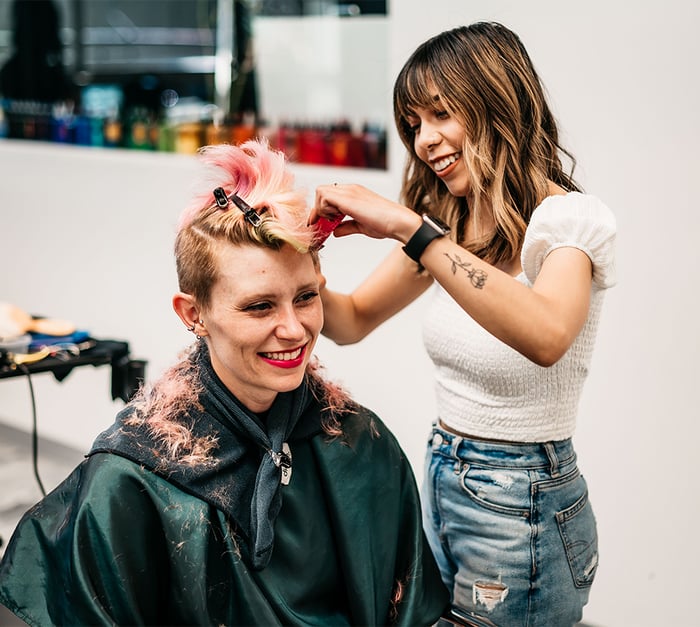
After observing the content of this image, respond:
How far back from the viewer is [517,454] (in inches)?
61.4

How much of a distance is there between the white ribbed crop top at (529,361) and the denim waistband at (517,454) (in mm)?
14

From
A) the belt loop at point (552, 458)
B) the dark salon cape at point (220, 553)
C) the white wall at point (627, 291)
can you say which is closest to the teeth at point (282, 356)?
the dark salon cape at point (220, 553)

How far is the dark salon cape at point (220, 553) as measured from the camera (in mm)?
1374

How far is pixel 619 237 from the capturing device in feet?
8.16

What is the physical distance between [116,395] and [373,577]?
121cm

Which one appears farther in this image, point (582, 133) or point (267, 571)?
point (582, 133)

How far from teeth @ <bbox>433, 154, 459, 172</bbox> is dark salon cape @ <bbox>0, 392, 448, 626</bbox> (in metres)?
0.48

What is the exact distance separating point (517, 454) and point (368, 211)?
0.48 meters

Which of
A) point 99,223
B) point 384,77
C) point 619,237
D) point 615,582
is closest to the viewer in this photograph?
point 619,237

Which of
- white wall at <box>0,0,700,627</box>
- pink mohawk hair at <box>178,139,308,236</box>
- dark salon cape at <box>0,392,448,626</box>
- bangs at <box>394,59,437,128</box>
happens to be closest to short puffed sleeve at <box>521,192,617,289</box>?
bangs at <box>394,59,437,128</box>

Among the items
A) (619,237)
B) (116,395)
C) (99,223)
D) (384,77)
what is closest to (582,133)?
(619,237)

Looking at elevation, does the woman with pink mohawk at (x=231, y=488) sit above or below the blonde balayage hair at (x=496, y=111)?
below

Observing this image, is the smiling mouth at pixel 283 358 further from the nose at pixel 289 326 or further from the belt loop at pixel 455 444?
the belt loop at pixel 455 444

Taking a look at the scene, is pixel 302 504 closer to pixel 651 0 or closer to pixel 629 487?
pixel 629 487
